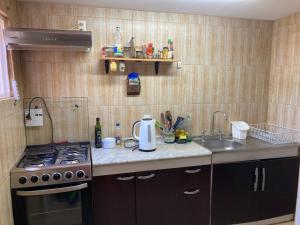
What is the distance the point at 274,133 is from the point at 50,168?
2.56m

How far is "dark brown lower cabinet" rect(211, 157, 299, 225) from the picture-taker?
2.27 meters

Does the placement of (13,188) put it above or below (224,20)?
below

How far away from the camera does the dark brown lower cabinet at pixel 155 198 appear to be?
6.47ft

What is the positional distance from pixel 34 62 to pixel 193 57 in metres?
1.74

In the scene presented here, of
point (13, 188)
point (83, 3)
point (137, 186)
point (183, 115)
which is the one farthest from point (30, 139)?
point (183, 115)

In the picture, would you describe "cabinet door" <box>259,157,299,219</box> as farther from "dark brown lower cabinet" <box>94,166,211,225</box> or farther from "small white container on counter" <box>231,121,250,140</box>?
"dark brown lower cabinet" <box>94,166,211,225</box>

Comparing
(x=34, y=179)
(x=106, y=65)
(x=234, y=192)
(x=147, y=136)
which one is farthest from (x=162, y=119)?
(x=34, y=179)

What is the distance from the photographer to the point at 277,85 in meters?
2.83

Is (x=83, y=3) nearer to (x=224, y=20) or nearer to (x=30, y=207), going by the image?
(x=224, y=20)

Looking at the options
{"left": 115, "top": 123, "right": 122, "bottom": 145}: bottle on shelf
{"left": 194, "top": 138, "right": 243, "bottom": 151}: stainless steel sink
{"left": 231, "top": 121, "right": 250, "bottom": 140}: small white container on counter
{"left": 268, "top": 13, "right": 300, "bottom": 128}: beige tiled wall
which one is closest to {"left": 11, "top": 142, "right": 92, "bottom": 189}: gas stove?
{"left": 115, "top": 123, "right": 122, "bottom": 145}: bottle on shelf

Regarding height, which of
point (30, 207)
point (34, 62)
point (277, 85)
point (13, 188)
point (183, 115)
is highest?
point (34, 62)

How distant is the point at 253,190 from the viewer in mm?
2359

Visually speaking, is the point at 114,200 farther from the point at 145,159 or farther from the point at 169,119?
the point at 169,119

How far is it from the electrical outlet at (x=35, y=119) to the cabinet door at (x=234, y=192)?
1.84m
